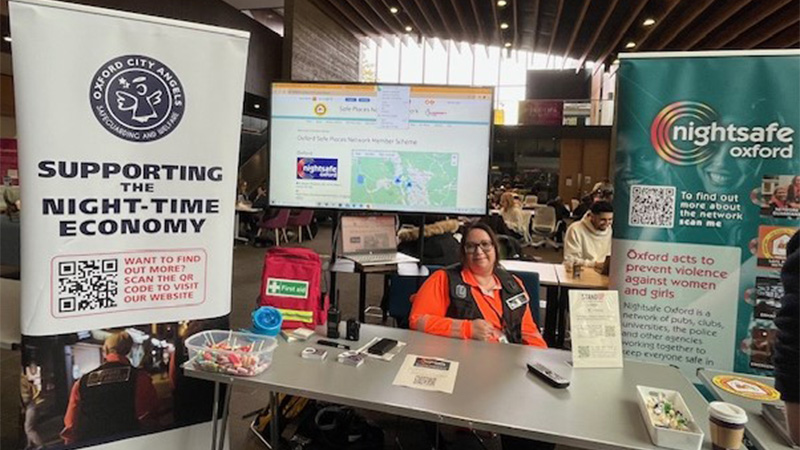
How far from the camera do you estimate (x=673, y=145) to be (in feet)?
7.20

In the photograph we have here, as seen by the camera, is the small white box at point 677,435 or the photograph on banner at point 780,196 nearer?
the small white box at point 677,435

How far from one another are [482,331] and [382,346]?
1.51 feet

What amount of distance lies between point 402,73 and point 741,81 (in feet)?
50.9

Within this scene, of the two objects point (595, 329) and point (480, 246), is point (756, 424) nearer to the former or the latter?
point (595, 329)

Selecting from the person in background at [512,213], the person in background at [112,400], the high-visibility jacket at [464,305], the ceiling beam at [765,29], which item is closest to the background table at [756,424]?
the high-visibility jacket at [464,305]

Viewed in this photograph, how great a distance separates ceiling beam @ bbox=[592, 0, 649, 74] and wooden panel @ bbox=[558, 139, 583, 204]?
6.67 feet

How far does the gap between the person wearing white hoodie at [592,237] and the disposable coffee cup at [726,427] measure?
2.80 m

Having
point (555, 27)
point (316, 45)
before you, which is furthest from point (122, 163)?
point (555, 27)

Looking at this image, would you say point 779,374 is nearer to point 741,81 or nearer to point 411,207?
point 741,81

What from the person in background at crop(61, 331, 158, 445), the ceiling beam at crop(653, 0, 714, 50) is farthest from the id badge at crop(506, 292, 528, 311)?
the ceiling beam at crop(653, 0, 714, 50)

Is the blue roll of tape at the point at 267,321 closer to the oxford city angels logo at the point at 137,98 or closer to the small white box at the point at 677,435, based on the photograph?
the oxford city angels logo at the point at 137,98

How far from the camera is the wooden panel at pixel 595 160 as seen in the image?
1245 centimetres

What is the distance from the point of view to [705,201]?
7.18ft

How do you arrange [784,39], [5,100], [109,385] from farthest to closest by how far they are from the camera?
[784,39] → [5,100] → [109,385]
